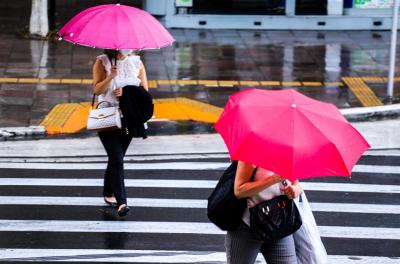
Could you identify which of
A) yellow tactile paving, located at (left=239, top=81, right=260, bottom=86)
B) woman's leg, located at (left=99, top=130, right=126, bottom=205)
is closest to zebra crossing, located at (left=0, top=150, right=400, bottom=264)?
woman's leg, located at (left=99, top=130, right=126, bottom=205)

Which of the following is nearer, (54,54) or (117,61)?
(117,61)

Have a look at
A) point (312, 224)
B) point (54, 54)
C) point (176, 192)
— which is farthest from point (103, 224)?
point (54, 54)

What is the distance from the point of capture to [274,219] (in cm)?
674

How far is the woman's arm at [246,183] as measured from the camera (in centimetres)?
662

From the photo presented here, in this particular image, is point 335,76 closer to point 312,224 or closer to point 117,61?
point 117,61

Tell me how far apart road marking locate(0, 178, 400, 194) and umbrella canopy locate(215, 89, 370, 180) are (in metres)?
5.34

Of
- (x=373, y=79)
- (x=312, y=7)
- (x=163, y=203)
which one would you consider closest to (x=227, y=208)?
(x=163, y=203)

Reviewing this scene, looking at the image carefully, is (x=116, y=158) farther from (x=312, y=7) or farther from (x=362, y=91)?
(x=312, y=7)

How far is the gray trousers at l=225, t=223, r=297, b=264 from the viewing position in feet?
22.5

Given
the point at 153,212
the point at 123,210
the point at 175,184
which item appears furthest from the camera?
the point at 175,184

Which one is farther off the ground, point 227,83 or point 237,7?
point 237,7

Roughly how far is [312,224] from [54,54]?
13.0m

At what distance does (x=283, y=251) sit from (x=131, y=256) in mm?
2661

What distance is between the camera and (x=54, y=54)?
63.5 feet
